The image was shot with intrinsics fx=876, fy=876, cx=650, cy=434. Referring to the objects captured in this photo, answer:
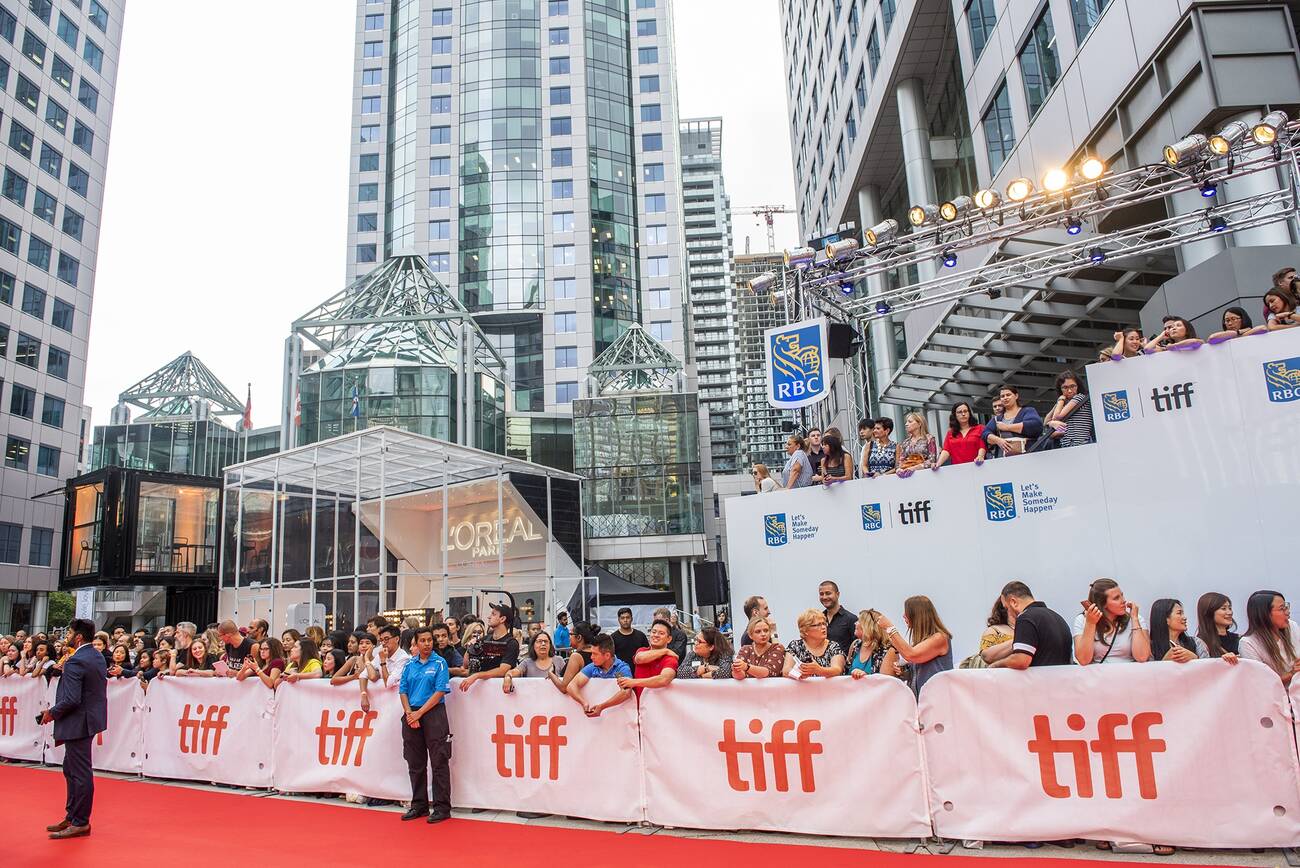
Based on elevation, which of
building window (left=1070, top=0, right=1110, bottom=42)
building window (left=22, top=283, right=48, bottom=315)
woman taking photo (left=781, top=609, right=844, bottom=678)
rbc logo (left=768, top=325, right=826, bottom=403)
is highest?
building window (left=22, top=283, right=48, bottom=315)

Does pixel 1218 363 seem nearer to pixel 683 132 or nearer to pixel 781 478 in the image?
pixel 781 478

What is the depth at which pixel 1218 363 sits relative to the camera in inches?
350

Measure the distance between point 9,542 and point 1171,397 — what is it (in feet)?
172

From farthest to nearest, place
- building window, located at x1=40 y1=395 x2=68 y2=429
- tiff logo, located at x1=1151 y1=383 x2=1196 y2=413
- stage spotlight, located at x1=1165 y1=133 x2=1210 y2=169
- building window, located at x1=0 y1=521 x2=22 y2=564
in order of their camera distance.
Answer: building window, located at x1=40 y1=395 x2=68 y2=429 → building window, located at x1=0 y1=521 x2=22 y2=564 → stage spotlight, located at x1=1165 y1=133 x2=1210 y2=169 → tiff logo, located at x1=1151 y1=383 x2=1196 y2=413

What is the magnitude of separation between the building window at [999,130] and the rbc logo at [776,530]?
41.1 feet

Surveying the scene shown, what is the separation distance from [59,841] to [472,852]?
3734 millimetres

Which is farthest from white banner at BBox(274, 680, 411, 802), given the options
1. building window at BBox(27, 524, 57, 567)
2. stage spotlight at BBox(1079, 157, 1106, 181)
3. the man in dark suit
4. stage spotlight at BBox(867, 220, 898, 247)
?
building window at BBox(27, 524, 57, 567)

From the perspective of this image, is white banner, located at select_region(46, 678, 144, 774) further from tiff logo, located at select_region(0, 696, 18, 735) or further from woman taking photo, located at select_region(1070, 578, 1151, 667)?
woman taking photo, located at select_region(1070, 578, 1151, 667)

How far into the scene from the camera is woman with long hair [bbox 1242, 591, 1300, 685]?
5.72m

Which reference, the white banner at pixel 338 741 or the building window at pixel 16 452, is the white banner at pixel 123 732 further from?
the building window at pixel 16 452

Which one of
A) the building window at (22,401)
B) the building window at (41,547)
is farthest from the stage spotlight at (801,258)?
the building window at (41,547)

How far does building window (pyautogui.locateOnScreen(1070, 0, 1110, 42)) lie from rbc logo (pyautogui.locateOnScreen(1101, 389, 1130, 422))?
9690 mm

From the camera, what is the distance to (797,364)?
13633 millimetres

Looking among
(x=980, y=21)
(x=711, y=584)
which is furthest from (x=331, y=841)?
(x=980, y=21)
